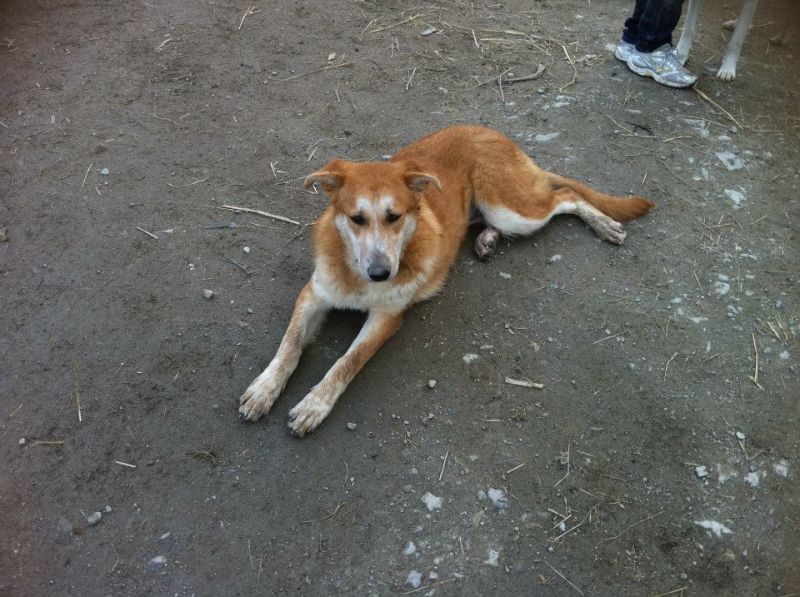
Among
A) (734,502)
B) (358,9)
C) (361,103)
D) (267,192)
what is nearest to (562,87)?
(361,103)

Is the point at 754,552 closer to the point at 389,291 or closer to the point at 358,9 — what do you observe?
the point at 389,291

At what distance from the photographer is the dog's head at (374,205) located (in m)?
3.21

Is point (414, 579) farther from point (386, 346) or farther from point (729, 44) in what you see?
point (729, 44)

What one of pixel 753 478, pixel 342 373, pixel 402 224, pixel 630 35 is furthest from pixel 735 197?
pixel 342 373

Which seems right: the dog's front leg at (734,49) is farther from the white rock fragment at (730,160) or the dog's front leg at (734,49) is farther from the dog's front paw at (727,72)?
the white rock fragment at (730,160)

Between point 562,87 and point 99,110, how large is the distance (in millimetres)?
4047

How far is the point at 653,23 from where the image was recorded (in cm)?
539

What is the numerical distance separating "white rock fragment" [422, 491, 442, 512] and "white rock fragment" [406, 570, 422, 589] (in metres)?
0.31

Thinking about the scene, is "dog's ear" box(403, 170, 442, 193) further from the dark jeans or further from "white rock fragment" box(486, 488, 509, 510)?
the dark jeans

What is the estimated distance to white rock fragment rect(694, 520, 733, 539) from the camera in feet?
9.38

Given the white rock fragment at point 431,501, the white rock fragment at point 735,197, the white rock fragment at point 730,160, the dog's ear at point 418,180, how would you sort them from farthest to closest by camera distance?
the white rock fragment at point 730,160, the white rock fragment at point 735,197, the dog's ear at point 418,180, the white rock fragment at point 431,501

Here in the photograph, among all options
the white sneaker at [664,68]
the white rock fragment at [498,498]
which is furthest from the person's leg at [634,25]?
the white rock fragment at [498,498]

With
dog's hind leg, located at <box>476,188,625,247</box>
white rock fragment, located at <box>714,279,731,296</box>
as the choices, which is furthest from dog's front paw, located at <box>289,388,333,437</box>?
white rock fragment, located at <box>714,279,731,296</box>

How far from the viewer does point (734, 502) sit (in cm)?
296
